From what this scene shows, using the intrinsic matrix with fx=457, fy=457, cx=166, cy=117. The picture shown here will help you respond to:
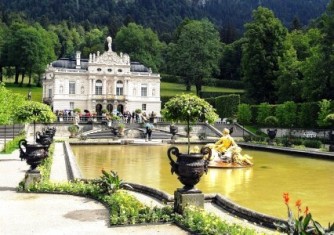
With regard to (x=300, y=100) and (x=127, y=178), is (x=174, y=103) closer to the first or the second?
(x=127, y=178)

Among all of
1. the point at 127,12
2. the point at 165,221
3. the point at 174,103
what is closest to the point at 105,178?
the point at 165,221

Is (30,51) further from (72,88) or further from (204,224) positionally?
(204,224)

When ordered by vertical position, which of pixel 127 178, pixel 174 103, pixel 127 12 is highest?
pixel 127 12

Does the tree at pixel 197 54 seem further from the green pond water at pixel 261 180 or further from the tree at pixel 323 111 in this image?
the green pond water at pixel 261 180

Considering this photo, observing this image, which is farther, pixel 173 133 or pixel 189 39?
pixel 189 39

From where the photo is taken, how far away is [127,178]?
16.2 m

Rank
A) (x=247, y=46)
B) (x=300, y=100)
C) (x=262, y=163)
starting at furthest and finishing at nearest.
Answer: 1. (x=247, y=46)
2. (x=300, y=100)
3. (x=262, y=163)

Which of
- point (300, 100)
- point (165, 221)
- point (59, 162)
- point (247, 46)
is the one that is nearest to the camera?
point (165, 221)

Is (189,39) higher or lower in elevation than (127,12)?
lower

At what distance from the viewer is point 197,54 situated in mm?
81125

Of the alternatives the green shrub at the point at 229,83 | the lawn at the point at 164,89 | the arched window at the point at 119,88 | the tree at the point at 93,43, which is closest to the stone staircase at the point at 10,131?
the arched window at the point at 119,88

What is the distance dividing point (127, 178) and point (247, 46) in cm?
4373

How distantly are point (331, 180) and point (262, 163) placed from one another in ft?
20.7

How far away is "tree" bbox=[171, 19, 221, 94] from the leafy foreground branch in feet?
226
